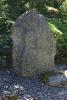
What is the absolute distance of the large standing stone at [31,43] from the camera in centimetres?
723

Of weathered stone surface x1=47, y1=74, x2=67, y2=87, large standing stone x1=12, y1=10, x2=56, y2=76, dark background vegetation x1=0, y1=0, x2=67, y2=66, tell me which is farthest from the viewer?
dark background vegetation x1=0, y1=0, x2=67, y2=66

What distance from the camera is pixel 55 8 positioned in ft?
55.9

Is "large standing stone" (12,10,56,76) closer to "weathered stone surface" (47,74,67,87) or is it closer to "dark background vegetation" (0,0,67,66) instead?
"weathered stone surface" (47,74,67,87)

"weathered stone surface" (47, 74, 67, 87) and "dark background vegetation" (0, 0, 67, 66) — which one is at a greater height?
"dark background vegetation" (0, 0, 67, 66)

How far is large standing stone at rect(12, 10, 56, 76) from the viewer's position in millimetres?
7234

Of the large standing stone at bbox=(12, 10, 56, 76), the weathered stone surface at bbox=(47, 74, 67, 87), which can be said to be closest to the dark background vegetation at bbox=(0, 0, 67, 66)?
the large standing stone at bbox=(12, 10, 56, 76)

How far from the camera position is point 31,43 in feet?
23.7

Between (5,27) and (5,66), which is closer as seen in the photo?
(5,66)

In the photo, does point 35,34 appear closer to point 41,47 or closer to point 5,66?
point 41,47

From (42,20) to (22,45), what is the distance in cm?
69

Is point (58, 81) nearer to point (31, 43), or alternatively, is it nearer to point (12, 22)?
point (31, 43)

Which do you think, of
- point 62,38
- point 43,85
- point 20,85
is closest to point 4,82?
point 20,85

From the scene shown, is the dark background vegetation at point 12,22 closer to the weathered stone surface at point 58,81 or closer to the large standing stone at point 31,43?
the large standing stone at point 31,43

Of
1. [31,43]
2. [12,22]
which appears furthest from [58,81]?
[12,22]
